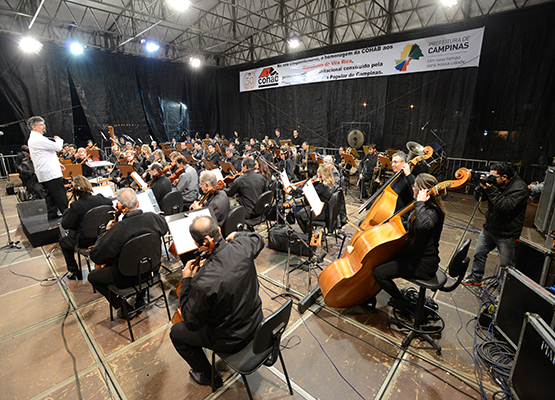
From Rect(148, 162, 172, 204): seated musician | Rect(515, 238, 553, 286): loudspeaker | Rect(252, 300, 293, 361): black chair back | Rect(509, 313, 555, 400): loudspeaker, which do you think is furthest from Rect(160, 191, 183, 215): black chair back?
Rect(515, 238, 553, 286): loudspeaker

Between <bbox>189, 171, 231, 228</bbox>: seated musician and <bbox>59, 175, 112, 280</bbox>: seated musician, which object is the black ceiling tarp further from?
<bbox>189, 171, 231, 228</bbox>: seated musician

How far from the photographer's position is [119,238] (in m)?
2.52

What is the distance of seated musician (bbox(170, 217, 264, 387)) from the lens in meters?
1.68

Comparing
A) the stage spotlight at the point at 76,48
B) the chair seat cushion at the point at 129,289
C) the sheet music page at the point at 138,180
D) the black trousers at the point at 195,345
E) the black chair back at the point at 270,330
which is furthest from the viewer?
the stage spotlight at the point at 76,48

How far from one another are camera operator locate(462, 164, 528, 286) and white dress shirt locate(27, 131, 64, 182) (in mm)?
6585

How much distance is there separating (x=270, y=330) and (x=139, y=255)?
1.59m

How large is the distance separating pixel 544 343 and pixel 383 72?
10172 mm

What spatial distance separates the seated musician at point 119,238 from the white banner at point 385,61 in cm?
971

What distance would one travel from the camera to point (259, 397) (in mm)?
2148

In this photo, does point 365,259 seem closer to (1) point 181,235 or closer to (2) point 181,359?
(1) point 181,235

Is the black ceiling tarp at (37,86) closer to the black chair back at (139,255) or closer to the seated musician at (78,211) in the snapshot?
the seated musician at (78,211)

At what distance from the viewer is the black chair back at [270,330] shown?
1654mm

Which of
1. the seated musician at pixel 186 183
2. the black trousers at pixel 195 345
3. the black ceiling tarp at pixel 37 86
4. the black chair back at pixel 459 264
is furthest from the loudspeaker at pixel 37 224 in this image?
the black ceiling tarp at pixel 37 86

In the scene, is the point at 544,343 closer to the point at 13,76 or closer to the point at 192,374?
the point at 192,374
